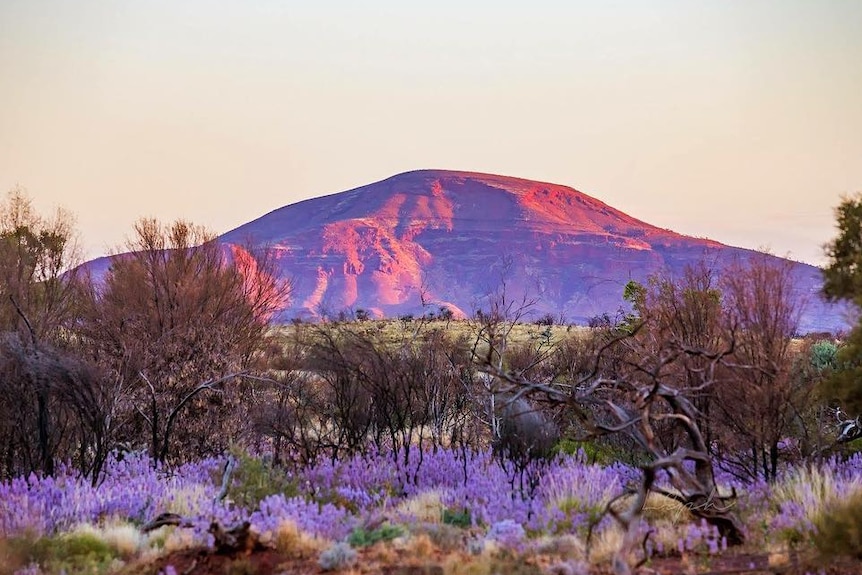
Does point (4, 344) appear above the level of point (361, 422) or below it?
above

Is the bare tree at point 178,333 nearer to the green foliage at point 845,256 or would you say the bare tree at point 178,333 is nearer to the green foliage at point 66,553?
the green foliage at point 66,553

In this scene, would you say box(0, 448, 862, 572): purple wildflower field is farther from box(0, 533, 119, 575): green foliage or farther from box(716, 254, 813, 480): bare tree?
box(716, 254, 813, 480): bare tree

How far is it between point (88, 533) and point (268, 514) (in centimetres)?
166

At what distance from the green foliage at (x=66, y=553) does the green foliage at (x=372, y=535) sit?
1852 millimetres

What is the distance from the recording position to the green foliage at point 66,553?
238 inches

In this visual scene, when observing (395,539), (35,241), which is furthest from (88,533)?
(35,241)

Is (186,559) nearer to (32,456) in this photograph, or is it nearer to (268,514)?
(268,514)

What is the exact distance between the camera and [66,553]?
6.43 m

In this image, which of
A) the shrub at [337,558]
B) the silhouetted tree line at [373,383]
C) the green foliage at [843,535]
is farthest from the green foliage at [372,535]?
the green foliage at [843,535]

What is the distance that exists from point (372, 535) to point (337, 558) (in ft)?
2.74

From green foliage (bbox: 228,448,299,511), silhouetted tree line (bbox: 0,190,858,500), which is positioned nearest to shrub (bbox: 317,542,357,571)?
silhouetted tree line (bbox: 0,190,858,500)

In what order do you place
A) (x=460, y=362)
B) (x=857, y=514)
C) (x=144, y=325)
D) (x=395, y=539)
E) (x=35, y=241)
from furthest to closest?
(x=35, y=241) → (x=460, y=362) → (x=144, y=325) → (x=395, y=539) → (x=857, y=514)

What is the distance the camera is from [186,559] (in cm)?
604

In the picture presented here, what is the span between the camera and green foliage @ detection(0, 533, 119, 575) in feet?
19.9
